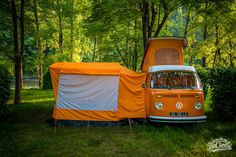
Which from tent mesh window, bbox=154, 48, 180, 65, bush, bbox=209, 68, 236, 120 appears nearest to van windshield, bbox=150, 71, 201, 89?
bush, bbox=209, 68, 236, 120

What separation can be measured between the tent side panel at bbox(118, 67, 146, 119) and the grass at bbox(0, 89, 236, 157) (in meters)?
0.51

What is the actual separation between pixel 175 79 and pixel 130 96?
1889 millimetres

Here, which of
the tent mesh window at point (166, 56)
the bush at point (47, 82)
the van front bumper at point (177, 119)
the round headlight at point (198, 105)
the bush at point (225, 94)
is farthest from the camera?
the bush at point (47, 82)

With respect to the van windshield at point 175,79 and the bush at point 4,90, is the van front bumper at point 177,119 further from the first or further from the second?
the bush at point 4,90

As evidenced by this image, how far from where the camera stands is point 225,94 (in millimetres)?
12227

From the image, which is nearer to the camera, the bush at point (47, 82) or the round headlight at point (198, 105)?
the round headlight at point (198, 105)

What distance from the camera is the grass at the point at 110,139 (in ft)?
27.8

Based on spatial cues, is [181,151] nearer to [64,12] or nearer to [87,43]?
[64,12]

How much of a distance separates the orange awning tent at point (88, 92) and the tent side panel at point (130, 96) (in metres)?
0.04

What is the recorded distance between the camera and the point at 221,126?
37.8ft

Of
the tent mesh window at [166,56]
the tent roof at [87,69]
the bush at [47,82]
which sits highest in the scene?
the tent mesh window at [166,56]

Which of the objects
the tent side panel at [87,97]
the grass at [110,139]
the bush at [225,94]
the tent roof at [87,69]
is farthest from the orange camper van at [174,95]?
the tent roof at [87,69]

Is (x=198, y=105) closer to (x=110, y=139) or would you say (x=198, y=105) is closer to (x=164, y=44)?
→ (x=110, y=139)

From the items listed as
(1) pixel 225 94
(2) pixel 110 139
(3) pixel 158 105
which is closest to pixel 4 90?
(2) pixel 110 139
